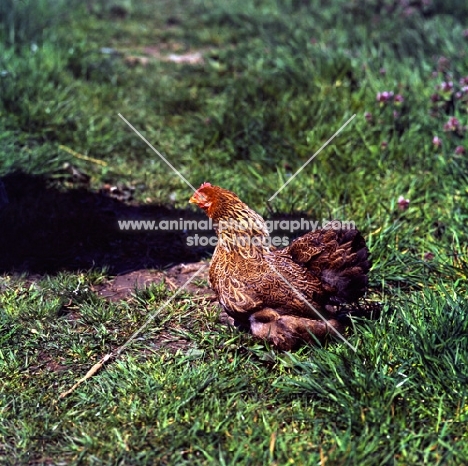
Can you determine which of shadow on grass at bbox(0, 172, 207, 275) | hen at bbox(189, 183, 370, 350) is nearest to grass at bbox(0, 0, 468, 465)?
shadow on grass at bbox(0, 172, 207, 275)

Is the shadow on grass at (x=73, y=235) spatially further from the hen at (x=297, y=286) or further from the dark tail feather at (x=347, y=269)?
the dark tail feather at (x=347, y=269)

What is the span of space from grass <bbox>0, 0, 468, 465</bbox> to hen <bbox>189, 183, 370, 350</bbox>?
14cm

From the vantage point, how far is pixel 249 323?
357 centimetres

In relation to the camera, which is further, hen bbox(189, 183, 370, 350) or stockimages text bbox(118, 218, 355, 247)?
stockimages text bbox(118, 218, 355, 247)

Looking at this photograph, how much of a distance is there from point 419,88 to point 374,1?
2.07 metres

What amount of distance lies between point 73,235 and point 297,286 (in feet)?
5.64

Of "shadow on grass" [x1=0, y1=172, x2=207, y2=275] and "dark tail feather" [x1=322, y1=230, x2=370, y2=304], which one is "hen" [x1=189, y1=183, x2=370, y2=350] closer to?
"dark tail feather" [x1=322, y1=230, x2=370, y2=304]

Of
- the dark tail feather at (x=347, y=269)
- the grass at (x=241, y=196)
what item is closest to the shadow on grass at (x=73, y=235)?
the grass at (x=241, y=196)

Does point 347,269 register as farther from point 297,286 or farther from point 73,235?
point 73,235

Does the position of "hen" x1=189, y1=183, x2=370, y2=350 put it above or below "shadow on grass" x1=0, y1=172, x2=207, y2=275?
above

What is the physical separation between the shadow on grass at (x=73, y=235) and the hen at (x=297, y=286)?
100cm

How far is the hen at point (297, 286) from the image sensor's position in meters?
3.47

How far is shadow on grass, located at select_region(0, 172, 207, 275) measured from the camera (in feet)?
14.4

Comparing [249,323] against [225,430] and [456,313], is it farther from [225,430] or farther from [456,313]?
[456,313]
